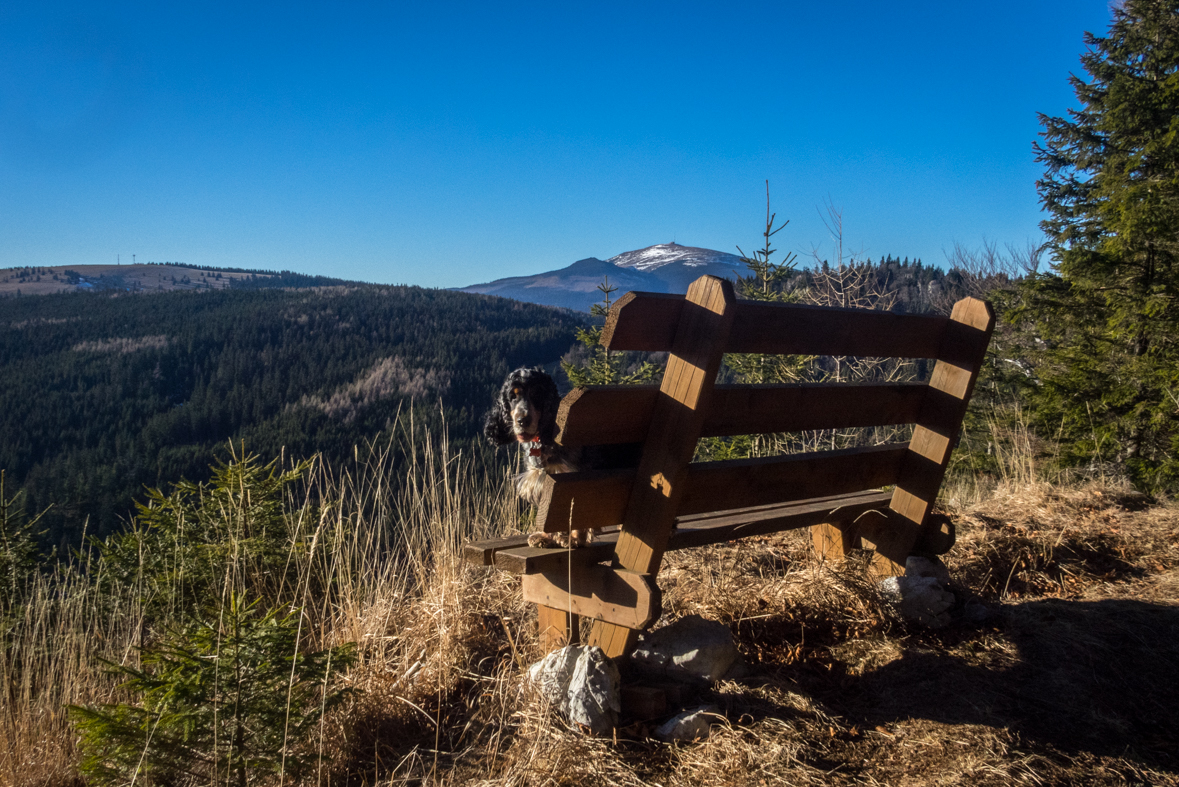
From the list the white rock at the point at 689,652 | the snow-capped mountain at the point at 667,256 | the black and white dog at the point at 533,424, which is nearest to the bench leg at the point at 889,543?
the white rock at the point at 689,652

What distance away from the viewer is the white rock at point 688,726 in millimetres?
2119

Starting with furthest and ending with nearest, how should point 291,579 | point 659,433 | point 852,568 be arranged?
point 291,579, point 852,568, point 659,433

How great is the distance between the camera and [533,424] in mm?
2600

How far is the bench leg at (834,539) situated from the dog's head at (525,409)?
1498mm

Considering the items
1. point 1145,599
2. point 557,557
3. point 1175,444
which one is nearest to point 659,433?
point 557,557

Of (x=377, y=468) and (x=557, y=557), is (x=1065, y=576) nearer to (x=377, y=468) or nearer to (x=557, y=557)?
(x=557, y=557)

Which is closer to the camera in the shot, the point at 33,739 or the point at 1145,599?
the point at 33,739

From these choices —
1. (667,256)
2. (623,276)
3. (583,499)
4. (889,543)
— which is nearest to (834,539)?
(889,543)

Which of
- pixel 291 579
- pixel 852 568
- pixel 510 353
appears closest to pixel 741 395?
pixel 852 568

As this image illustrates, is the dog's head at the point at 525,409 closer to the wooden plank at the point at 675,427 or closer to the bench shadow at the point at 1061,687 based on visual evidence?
the wooden plank at the point at 675,427

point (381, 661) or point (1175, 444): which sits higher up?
point (1175, 444)

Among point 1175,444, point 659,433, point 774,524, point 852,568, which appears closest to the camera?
point 659,433

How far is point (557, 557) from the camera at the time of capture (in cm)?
218

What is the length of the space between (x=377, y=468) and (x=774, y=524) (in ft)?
6.94
